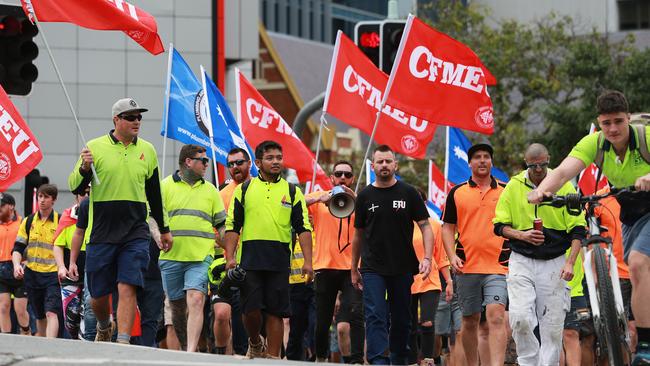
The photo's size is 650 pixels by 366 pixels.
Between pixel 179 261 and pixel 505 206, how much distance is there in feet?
12.6

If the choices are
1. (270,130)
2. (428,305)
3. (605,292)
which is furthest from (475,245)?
(270,130)

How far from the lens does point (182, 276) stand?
15.5 meters

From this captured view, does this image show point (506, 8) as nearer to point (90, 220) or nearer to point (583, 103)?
point (583, 103)

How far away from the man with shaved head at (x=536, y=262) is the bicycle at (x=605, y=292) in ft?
8.66

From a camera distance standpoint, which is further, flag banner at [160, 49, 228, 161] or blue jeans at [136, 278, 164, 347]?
flag banner at [160, 49, 228, 161]

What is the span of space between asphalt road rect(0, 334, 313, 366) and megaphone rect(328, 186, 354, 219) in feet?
13.6

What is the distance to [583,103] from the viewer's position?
4478 cm

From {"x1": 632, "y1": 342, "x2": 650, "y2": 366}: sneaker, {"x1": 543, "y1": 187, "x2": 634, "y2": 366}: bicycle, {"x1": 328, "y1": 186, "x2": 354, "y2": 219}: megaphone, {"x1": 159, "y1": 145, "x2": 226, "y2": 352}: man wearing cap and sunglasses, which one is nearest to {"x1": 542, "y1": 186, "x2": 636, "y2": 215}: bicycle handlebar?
{"x1": 543, "y1": 187, "x2": 634, "y2": 366}: bicycle

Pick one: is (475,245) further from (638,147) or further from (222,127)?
(222,127)

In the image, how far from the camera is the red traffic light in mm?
18809

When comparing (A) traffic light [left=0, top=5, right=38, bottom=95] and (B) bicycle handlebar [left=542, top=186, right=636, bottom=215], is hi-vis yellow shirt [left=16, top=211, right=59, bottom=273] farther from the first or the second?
(B) bicycle handlebar [left=542, top=186, right=636, bottom=215]

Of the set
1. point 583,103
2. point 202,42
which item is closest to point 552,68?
point 583,103

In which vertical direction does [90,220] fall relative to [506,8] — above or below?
below

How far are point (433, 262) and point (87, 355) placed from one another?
305 inches
